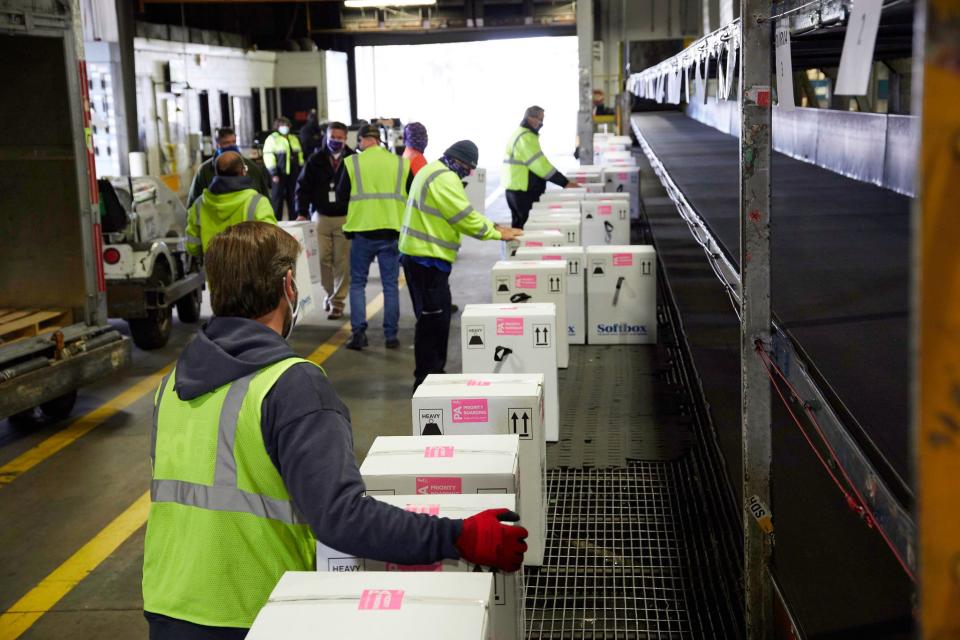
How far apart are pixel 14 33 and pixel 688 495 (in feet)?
15.3

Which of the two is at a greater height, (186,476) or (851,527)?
(186,476)

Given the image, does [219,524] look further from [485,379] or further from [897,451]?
[485,379]

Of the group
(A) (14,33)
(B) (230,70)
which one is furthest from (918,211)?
(B) (230,70)

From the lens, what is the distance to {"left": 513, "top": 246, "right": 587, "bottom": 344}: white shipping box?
7719 millimetres

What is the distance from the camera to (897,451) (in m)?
2.74

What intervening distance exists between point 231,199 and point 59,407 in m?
1.90

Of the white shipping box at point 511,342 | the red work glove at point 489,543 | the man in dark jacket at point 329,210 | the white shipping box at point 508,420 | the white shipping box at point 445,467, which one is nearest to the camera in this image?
the red work glove at point 489,543

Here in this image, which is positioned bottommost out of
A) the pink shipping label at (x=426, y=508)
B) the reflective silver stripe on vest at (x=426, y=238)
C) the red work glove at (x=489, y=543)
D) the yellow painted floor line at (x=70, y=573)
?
the yellow painted floor line at (x=70, y=573)

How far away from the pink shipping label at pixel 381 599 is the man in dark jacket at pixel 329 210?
347 inches

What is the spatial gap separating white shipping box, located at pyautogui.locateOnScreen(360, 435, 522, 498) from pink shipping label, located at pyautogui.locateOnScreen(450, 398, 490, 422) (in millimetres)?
536

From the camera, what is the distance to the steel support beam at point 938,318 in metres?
0.75

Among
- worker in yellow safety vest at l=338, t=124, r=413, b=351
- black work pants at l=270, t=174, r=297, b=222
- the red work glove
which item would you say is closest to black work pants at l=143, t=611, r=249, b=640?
the red work glove

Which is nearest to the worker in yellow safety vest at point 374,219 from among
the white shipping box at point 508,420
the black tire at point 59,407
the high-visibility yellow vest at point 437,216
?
the high-visibility yellow vest at point 437,216

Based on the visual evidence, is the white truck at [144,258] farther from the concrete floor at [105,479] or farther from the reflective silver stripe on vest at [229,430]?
the reflective silver stripe on vest at [229,430]
